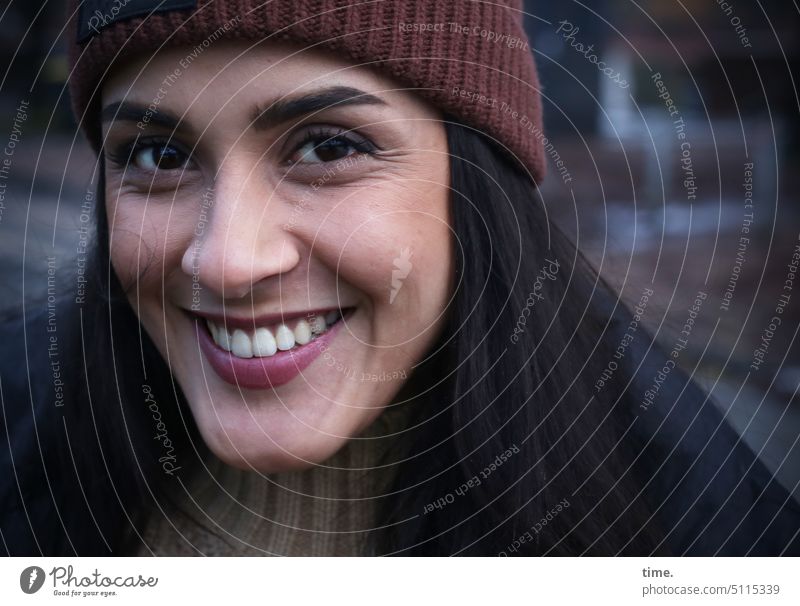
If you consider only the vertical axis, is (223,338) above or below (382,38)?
below

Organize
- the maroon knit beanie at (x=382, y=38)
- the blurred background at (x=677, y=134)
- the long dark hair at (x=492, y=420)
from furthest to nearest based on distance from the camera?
1. the blurred background at (x=677, y=134)
2. the long dark hair at (x=492, y=420)
3. the maroon knit beanie at (x=382, y=38)

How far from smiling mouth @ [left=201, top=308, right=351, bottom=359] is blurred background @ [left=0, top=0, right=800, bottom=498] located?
309 mm

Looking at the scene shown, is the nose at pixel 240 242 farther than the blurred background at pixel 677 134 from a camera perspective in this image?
No

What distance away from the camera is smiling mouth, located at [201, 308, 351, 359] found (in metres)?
0.80

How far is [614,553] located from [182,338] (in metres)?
0.47

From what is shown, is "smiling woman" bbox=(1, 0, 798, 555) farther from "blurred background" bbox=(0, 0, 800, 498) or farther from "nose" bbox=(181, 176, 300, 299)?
"blurred background" bbox=(0, 0, 800, 498)

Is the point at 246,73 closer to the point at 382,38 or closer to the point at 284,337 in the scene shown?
the point at 382,38

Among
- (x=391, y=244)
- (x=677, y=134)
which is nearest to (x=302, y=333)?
(x=391, y=244)

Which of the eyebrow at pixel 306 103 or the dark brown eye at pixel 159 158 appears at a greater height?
the eyebrow at pixel 306 103

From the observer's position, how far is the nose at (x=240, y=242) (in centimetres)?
73

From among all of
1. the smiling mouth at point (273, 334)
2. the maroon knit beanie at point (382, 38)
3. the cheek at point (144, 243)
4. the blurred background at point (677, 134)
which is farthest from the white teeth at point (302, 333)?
the blurred background at point (677, 134)

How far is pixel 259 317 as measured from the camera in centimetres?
78

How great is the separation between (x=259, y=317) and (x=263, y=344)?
0.03 m

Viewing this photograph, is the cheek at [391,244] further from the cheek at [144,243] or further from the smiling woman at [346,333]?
the cheek at [144,243]
